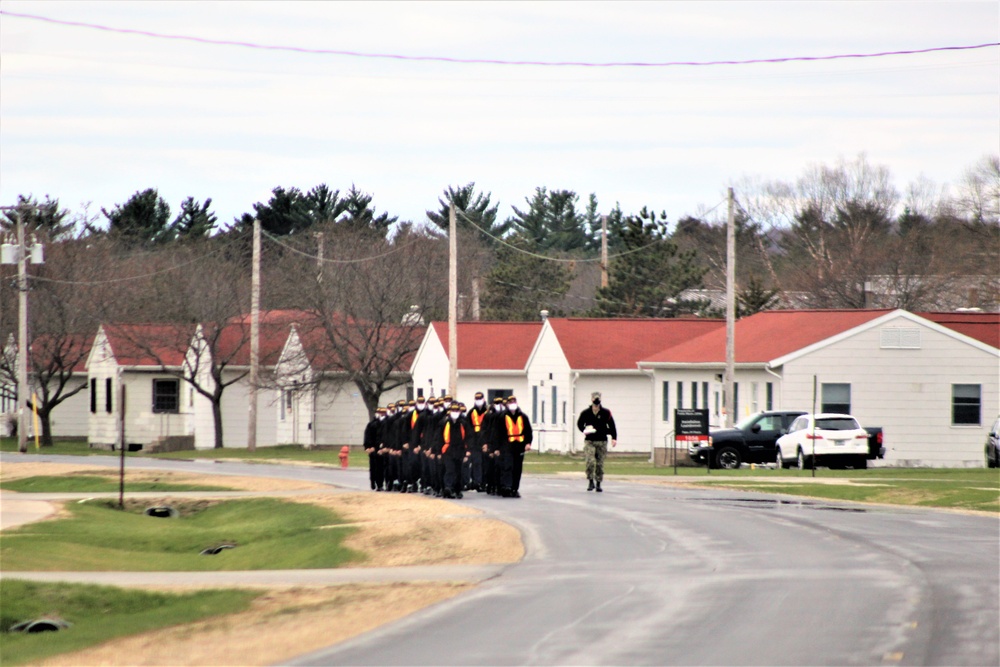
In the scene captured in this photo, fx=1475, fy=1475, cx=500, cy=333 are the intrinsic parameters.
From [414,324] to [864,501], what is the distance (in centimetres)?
3384

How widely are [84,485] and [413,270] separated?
24.8m

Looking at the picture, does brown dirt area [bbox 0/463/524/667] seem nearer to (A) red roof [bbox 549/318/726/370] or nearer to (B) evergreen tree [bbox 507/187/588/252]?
(A) red roof [bbox 549/318/726/370]

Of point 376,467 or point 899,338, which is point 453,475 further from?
point 899,338

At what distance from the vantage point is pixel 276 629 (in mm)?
12812

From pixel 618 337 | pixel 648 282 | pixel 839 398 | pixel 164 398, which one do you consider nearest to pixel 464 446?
pixel 839 398

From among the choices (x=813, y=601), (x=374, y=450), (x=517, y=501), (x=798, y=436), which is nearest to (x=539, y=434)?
(x=798, y=436)

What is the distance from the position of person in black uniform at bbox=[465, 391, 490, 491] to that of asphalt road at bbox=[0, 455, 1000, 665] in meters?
5.25

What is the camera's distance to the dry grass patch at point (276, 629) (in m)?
11.7

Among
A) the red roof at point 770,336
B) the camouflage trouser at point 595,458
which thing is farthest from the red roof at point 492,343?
the camouflage trouser at point 595,458

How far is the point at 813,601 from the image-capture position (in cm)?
1334

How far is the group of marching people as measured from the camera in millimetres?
27500

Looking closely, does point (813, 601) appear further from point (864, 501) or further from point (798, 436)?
point (798, 436)

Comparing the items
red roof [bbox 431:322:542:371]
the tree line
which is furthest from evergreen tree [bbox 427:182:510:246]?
red roof [bbox 431:322:542:371]

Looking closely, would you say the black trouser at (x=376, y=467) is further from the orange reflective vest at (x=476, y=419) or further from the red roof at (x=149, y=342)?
the red roof at (x=149, y=342)
